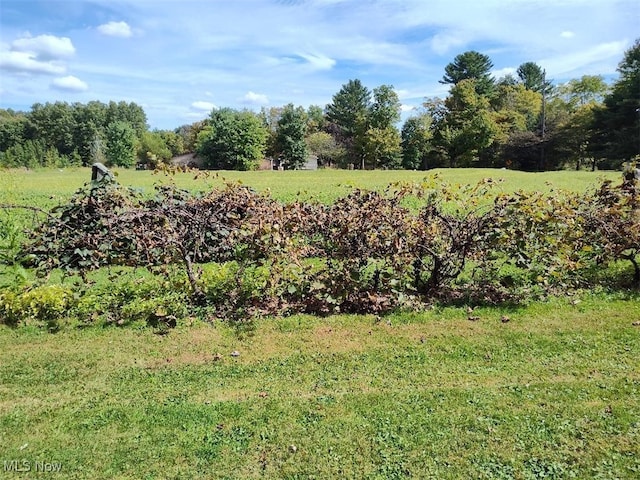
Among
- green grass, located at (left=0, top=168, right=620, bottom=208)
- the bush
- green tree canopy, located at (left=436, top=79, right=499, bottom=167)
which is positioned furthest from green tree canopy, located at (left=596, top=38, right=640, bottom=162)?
the bush

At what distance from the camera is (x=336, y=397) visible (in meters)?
2.75

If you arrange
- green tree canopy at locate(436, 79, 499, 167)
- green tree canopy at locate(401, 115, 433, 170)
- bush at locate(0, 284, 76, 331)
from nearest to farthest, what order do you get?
bush at locate(0, 284, 76, 331), green tree canopy at locate(436, 79, 499, 167), green tree canopy at locate(401, 115, 433, 170)

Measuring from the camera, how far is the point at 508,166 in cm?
3375

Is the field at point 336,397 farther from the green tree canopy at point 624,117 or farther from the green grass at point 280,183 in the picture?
the green tree canopy at point 624,117

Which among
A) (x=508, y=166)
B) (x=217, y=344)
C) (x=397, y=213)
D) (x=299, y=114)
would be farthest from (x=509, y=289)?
(x=299, y=114)

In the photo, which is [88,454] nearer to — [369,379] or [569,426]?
[369,379]

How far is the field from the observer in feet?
7.22

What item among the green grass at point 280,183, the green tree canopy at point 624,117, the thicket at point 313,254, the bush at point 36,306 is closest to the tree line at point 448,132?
the green tree canopy at point 624,117

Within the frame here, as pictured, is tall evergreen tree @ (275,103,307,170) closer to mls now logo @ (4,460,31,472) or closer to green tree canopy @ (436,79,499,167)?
green tree canopy @ (436,79,499,167)

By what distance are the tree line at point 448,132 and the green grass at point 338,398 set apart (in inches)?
1170

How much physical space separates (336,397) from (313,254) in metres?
1.79

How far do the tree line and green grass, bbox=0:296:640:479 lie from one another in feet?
97.5

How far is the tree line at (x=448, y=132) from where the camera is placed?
1182 inches

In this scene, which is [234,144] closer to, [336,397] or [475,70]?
[475,70]
